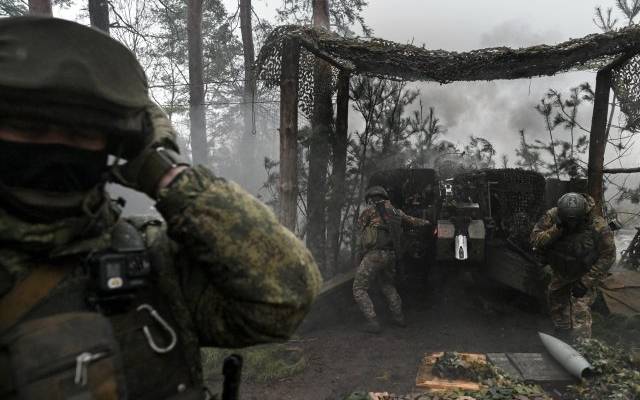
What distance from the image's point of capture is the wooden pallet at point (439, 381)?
4.78 meters

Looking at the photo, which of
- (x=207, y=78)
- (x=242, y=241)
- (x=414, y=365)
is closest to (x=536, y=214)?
(x=414, y=365)

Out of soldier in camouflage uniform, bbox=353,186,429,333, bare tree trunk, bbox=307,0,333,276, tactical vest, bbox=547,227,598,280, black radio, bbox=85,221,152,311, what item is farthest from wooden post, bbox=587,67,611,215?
black radio, bbox=85,221,152,311

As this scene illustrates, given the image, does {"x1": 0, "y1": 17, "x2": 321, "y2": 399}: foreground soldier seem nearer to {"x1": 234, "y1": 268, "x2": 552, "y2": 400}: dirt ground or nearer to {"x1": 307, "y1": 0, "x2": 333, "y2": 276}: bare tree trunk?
{"x1": 234, "y1": 268, "x2": 552, "y2": 400}: dirt ground

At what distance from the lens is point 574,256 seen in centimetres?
645

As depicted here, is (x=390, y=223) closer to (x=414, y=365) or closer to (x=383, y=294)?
(x=383, y=294)

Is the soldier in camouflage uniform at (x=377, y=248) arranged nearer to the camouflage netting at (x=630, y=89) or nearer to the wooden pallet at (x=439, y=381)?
the wooden pallet at (x=439, y=381)

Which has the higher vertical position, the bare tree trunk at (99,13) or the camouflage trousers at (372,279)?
the bare tree trunk at (99,13)

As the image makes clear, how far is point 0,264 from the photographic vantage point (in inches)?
51.1

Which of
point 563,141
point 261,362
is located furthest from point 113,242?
point 563,141

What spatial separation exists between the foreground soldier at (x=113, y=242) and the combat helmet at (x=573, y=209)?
18.9ft

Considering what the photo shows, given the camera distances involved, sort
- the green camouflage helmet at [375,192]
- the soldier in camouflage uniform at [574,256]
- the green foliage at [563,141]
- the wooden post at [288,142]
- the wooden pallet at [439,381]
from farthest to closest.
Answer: the green foliage at [563,141] < the green camouflage helmet at [375,192] < the wooden post at [288,142] < the soldier in camouflage uniform at [574,256] < the wooden pallet at [439,381]

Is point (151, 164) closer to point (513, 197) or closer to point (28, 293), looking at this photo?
point (28, 293)

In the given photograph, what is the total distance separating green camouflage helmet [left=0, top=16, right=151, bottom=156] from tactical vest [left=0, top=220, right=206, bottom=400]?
1.29 feet

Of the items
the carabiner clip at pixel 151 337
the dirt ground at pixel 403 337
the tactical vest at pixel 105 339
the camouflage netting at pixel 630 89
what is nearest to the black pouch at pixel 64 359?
the tactical vest at pixel 105 339
